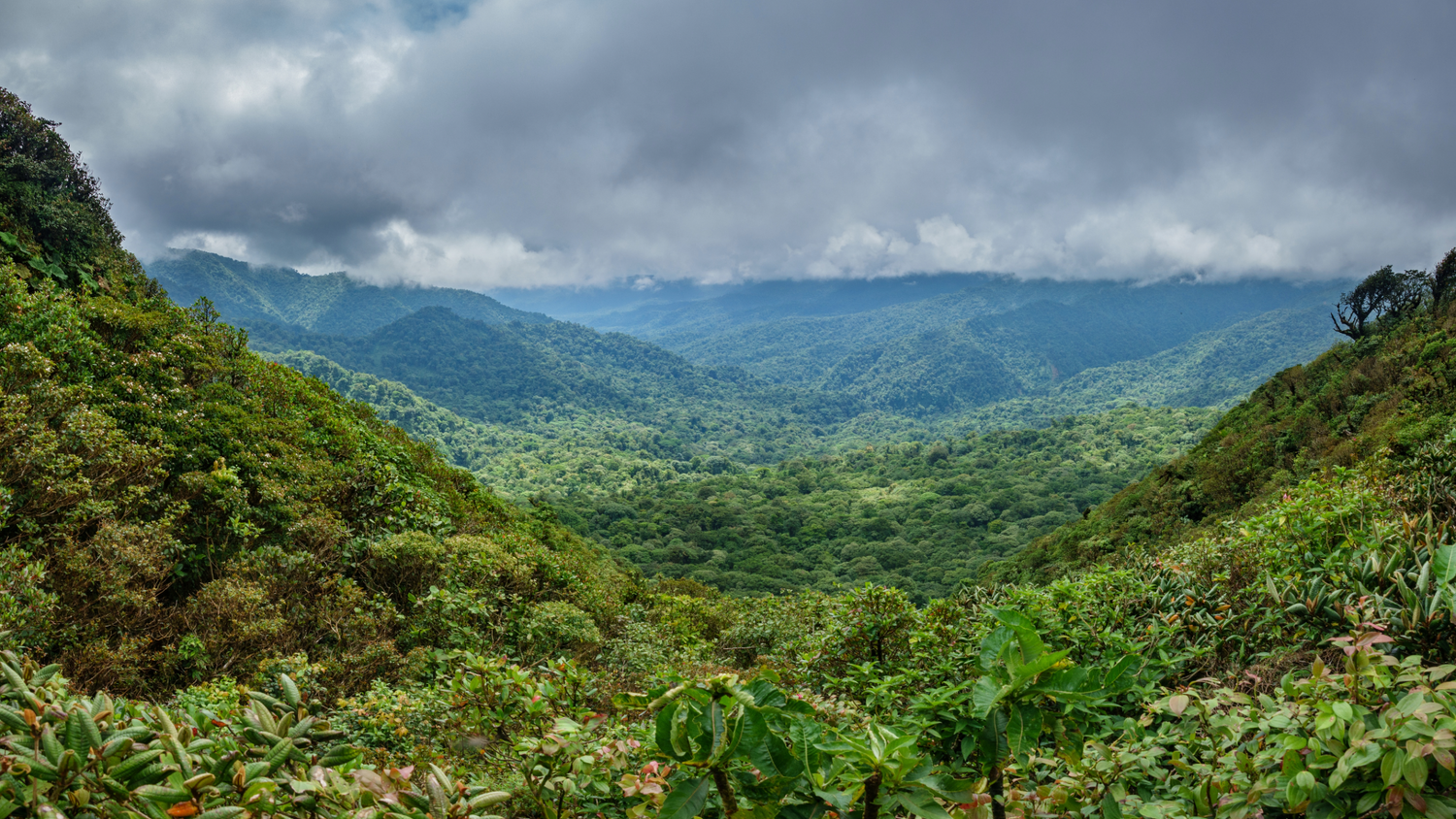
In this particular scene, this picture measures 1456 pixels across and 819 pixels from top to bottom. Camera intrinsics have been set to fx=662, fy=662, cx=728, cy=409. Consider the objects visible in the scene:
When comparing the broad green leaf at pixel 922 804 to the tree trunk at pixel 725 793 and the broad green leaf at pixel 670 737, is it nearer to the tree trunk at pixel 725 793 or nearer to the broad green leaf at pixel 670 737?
the tree trunk at pixel 725 793

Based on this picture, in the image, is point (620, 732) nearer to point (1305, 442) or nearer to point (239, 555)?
point (239, 555)

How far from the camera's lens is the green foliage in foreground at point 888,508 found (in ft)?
201

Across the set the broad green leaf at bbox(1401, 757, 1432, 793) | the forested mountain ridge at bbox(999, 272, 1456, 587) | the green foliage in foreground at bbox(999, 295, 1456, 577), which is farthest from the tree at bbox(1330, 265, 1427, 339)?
the broad green leaf at bbox(1401, 757, 1432, 793)

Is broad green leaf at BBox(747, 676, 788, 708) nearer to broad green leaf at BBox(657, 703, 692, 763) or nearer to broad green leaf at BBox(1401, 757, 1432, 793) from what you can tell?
broad green leaf at BBox(657, 703, 692, 763)

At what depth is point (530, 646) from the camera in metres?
8.30

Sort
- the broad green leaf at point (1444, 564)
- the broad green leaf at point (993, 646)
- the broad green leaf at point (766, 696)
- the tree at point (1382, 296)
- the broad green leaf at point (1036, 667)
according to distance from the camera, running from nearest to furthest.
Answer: the broad green leaf at point (1036, 667) < the broad green leaf at point (766, 696) < the broad green leaf at point (993, 646) < the broad green leaf at point (1444, 564) < the tree at point (1382, 296)

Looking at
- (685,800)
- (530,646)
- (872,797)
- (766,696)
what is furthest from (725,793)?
(530,646)

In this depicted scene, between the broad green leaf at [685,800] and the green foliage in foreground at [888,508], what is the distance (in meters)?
41.4

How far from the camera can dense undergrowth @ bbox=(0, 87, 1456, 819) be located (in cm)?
162

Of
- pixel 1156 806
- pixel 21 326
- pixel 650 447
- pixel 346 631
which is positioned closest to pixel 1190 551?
pixel 1156 806

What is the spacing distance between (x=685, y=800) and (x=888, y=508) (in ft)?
276

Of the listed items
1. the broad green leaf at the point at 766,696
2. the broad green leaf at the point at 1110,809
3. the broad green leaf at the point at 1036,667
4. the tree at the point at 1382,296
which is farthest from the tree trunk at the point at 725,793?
the tree at the point at 1382,296

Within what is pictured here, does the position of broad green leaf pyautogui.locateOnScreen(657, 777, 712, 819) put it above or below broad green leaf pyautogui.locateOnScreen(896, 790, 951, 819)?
above

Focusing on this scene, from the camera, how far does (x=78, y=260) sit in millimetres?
14531
